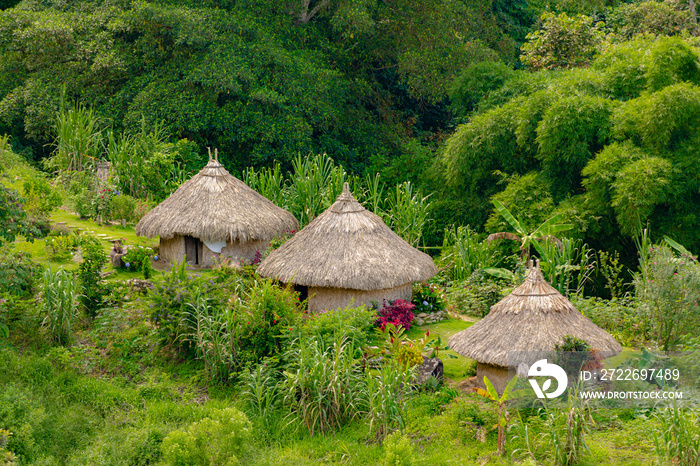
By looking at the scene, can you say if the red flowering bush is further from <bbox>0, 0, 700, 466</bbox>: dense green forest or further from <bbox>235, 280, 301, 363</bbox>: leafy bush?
<bbox>235, 280, 301, 363</bbox>: leafy bush

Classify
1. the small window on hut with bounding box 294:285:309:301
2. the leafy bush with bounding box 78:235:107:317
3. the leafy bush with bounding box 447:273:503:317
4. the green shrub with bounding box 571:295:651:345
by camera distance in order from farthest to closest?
the leafy bush with bounding box 447:273:503:317 < the small window on hut with bounding box 294:285:309:301 < the leafy bush with bounding box 78:235:107:317 < the green shrub with bounding box 571:295:651:345

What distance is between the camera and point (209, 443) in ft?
26.1

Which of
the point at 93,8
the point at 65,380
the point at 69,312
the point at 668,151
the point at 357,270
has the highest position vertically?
the point at 93,8

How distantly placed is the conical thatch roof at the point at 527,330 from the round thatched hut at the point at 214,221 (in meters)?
4.71

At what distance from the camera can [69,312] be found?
1043 centimetres

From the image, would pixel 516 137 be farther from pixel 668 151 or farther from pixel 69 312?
pixel 69 312

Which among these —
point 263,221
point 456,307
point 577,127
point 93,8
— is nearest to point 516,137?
point 577,127

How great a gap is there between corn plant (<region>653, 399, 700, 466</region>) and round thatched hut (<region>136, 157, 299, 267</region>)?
746cm

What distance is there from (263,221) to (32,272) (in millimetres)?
4038

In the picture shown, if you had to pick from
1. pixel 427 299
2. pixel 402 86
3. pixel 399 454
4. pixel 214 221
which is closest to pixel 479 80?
pixel 402 86

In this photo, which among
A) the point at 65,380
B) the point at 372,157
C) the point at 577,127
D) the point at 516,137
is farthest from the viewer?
the point at 372,157

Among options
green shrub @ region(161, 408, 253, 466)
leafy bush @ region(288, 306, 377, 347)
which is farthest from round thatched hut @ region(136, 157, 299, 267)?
green shrub @ region(161, 408, 253, 466)

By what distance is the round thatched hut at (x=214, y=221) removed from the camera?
42.3 ft

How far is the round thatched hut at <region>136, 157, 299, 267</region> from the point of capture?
12891 mm
